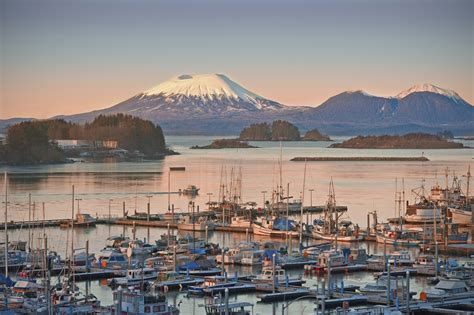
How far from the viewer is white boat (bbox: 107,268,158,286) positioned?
1219cm

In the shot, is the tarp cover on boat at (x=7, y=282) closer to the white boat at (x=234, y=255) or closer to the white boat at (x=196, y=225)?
the white boat at (x=234, y=255)

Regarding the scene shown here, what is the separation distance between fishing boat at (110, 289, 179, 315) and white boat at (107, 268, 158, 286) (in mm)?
2834

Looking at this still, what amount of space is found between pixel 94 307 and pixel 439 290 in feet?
11.6

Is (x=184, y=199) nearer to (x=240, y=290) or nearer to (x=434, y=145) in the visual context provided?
(x=240, y=290)

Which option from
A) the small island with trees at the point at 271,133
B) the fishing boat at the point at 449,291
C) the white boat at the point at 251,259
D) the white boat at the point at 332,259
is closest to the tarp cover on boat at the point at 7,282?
the white boat at the point at 251,259

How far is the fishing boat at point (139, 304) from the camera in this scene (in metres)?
9.05

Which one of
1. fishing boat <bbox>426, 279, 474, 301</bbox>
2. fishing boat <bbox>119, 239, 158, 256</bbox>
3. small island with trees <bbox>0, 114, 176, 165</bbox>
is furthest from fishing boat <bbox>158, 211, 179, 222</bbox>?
small island with trees <bbox>0, 114, 176, 165</bbox>

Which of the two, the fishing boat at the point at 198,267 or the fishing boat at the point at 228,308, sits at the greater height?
the fishing boat at the point at 228,308

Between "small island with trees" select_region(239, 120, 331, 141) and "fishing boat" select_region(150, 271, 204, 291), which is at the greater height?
"small island with trees" select_region(239, 120, 331, 141)

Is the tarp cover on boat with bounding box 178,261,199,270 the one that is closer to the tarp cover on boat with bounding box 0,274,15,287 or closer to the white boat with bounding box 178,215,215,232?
the tarp cover on boat with bounding box 0,274,15,287

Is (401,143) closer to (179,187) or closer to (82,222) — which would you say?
(179,187)

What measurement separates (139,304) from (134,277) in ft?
11.1

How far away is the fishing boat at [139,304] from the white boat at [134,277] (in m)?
2.83

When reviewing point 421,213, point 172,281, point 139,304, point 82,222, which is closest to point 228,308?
point 139,304
